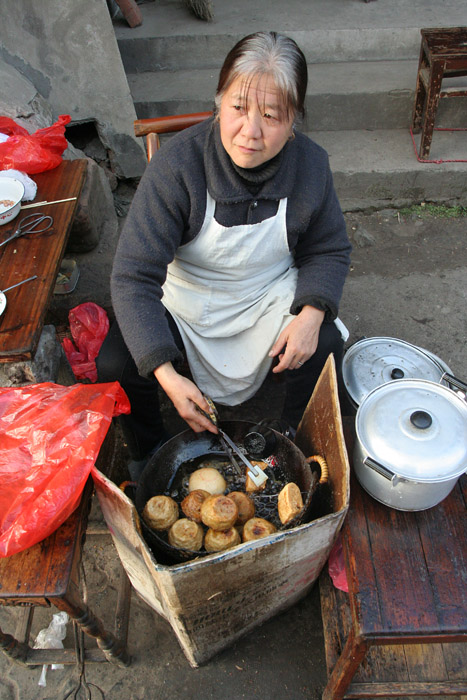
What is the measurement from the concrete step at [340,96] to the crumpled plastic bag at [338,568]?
3827 mm

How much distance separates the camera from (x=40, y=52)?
3.70m

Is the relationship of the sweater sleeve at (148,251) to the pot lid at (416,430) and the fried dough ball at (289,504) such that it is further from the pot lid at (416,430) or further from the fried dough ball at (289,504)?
the pot lid at (416,430)

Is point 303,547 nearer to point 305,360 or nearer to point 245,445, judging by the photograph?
point 245,445

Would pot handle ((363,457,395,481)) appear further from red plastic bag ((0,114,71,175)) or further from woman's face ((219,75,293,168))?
red plastic bag ((0,114,71,175))

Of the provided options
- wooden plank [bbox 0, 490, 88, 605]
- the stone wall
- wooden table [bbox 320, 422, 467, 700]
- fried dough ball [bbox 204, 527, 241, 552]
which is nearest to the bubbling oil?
fried dough ball [bbox 204, 527, 241, 552]

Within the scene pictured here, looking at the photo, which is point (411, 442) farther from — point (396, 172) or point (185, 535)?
point (396, 172)

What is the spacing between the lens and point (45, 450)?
1.64m

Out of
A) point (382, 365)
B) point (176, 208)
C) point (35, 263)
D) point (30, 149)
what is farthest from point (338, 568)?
point (30, 149)

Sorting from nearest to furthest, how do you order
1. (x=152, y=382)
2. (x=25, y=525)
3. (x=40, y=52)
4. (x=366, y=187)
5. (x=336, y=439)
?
(x=25, y=525)
(x=336, y=439)
(x=152, y=382)
(x=40, y=52)
(x=366, y=187)

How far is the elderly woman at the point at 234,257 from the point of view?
1.81 m

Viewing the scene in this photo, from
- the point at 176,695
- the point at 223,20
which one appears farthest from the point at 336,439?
the point at 223,20

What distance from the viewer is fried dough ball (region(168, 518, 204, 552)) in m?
1.75

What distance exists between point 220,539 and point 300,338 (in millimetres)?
888

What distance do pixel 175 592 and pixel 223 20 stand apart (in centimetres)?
529
